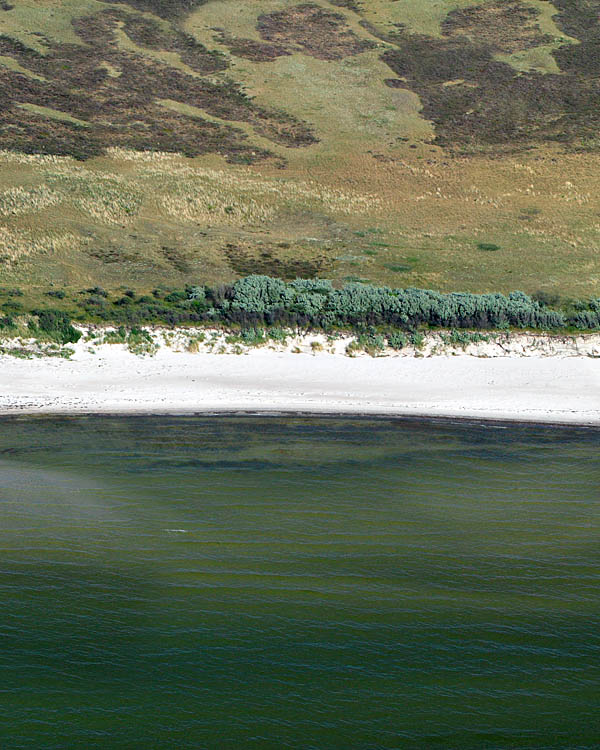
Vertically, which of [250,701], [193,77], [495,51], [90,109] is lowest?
[250,701]

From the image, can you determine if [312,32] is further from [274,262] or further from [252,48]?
[274,262]

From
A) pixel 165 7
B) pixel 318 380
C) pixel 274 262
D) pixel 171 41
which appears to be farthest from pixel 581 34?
pixel 318 380

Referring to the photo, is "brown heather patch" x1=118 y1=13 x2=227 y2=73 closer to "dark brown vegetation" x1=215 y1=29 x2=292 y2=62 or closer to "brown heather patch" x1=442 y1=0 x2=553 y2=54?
"dark brown vegetation" x1=215 y1=29 x2=292 y2=62

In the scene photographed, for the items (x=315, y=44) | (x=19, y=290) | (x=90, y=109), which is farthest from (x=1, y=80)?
(x=19, y=290)

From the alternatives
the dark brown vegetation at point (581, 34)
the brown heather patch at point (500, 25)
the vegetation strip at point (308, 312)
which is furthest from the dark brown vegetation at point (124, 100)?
the dark brown vegetation at point (581, 34)

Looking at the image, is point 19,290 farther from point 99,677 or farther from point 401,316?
point 99,677

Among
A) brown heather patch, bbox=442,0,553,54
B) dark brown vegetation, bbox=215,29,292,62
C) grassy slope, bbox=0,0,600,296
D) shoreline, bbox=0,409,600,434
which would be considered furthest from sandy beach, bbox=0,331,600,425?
brown heather patch, bbox=442,0,553,54

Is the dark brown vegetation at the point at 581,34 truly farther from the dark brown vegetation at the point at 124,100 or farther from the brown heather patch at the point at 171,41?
the brown heather patch at the point at 171,41
